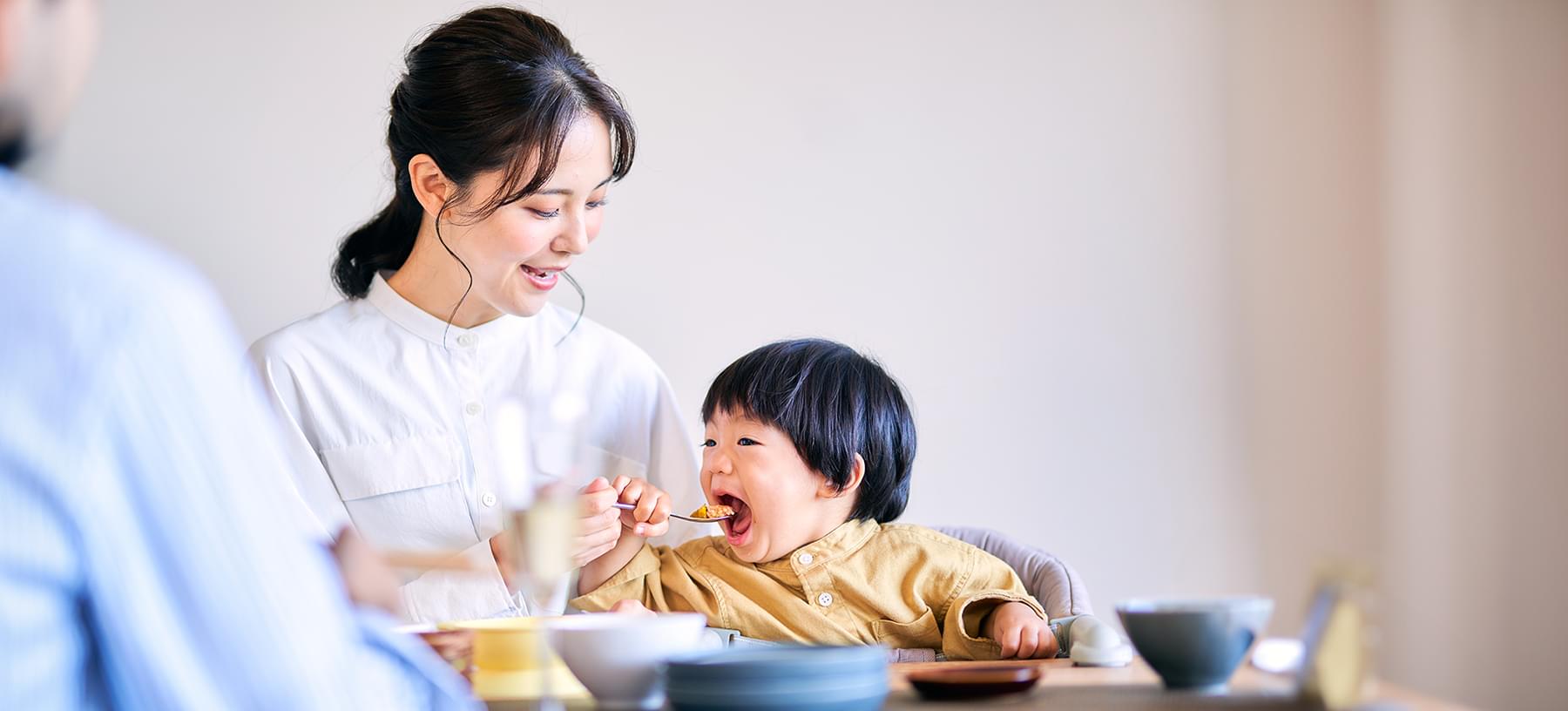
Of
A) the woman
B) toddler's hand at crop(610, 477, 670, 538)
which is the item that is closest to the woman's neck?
the woman

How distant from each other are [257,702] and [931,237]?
216 centimetres

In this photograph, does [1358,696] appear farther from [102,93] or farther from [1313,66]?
[102,93]

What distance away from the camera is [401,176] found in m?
2.16

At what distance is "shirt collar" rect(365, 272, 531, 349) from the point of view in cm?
215

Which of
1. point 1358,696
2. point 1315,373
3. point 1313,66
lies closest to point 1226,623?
point 1358,696

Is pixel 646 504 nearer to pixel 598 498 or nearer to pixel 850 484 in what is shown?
pixel 598 498

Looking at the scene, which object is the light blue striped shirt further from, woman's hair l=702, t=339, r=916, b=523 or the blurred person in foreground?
woman's hair l=702, t=339, r=916, b=523

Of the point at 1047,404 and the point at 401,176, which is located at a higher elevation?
the point at 401,176

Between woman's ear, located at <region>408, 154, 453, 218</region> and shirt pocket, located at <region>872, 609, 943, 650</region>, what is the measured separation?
964mm

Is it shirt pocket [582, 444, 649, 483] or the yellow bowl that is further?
shirt pocket [582, 444, 649, 483]

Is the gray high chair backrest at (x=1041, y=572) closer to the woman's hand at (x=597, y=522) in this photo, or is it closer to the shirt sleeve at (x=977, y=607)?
the shirt sleeve at (x=977, y=607)

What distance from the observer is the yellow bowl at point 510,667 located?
124 centimetres

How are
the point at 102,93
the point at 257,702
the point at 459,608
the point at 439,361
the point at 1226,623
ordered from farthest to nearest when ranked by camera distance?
the point at 102,93 → the point at 439,361 → the point at 459,608 → the point at 1226,623 → the point at 257,702

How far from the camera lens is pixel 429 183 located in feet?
6.82
